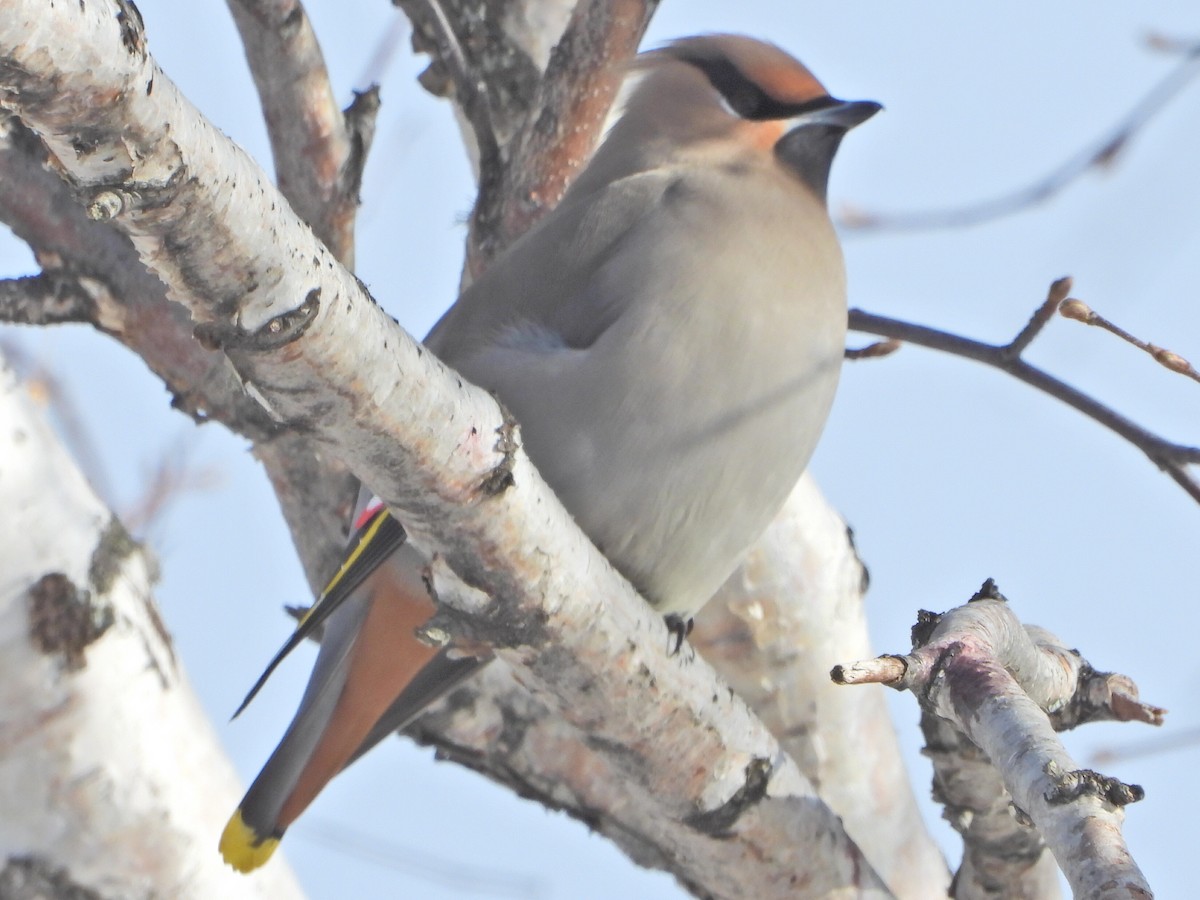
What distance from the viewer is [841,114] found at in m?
3.42

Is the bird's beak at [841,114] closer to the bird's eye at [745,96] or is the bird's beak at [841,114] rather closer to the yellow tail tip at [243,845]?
the bird's eye at [745,96]

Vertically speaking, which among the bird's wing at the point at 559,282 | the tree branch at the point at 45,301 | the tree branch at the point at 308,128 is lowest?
the tree branch at the point at 45,301

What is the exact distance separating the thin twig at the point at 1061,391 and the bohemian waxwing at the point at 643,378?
0.66 feet

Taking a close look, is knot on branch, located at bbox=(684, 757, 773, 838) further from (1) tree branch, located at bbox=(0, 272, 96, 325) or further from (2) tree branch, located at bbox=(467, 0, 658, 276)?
(1) tree branch, located at bbox=(0, 272, 96, 325)

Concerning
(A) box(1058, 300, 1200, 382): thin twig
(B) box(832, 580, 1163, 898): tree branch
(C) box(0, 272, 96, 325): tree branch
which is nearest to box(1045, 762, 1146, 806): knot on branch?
(B) box(832, 580, 1163, 898): tree branch

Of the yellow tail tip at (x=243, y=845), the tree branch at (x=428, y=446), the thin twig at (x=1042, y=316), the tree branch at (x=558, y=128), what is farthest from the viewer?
the tree branch at (x=558, y=128)

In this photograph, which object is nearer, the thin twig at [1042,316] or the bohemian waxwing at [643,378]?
the thin twig at [1042,316]

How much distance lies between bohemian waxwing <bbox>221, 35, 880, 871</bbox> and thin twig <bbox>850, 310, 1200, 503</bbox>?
0.20m

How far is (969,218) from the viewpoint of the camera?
8.19 feet

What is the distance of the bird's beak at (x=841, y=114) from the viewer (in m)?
3.41

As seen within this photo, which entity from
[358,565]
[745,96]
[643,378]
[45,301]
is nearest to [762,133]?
[745,96]

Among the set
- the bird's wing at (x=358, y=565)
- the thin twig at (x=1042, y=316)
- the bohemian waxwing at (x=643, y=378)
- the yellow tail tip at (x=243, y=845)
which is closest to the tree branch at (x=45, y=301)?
the bohemian waxwing at (x=643, y=378)

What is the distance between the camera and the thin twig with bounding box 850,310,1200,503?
8.48 ft

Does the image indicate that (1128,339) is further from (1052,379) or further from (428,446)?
(428,446)
